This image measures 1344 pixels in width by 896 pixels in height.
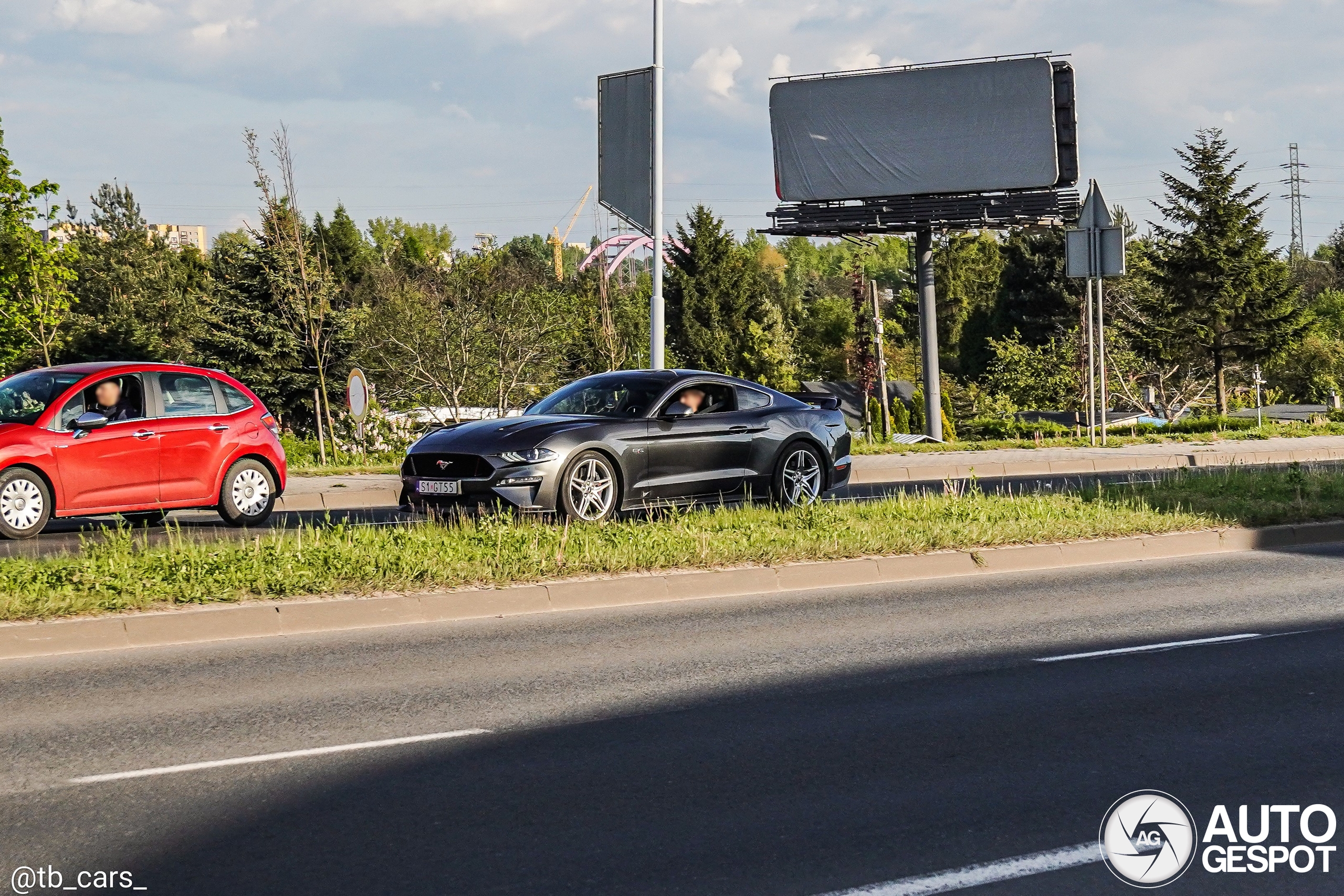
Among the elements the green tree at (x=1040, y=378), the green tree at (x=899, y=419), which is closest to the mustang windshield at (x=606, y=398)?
the green tree at (x=899, y=419)

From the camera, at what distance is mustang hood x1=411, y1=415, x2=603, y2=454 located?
1221 cm

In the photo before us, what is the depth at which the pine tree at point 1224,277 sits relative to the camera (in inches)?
2135

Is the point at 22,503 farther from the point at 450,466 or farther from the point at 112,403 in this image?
the point at 450,466

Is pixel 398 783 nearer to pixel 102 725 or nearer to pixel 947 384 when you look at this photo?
pixel 102 725

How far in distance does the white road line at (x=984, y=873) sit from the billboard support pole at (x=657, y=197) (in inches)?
675

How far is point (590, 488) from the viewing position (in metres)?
12.4

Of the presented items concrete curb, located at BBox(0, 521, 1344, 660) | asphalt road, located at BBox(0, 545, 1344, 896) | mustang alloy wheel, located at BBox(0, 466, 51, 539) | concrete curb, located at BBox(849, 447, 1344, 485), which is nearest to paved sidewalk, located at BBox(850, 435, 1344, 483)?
concrete curb, located at BBox(849, 447, 1344, 485)

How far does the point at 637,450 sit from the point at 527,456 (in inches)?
47.6

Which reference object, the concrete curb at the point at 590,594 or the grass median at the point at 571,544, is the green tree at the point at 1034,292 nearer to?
the grass median at the point at 571,544

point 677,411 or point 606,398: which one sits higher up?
point 606,398

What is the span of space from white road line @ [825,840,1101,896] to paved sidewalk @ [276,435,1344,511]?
1397cm

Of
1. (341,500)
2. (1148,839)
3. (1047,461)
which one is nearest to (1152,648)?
(1148,839)

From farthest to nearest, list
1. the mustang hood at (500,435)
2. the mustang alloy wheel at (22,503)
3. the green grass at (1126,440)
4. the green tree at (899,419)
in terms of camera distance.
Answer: the green tree at (899,419), the green grass at (1126,440), the mustang alloy wheel at (22,503), the mustang hood at (500,435)

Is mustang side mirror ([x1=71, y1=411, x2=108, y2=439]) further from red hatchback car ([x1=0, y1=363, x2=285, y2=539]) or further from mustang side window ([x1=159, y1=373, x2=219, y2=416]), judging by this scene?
mustang side window ([x1=159, y1=373, x2=219, y2=416])
